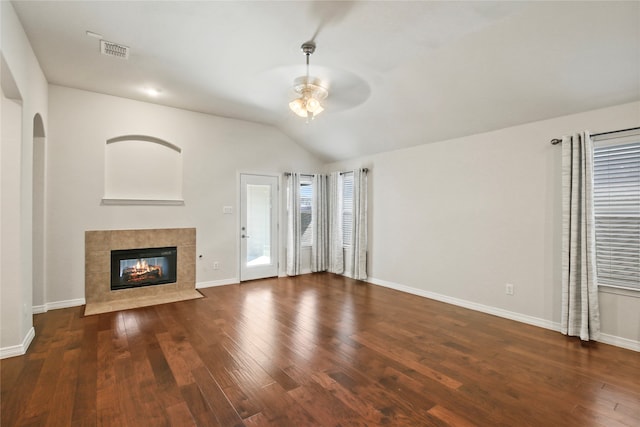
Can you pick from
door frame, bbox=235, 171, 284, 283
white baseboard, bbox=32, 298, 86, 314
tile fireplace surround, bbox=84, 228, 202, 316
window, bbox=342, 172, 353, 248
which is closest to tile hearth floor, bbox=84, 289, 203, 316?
tile fireplace surround, bbox=84, 228, 202, 316

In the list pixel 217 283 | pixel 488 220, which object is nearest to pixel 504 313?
pixel 488 220

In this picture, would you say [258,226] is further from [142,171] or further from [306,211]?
[142,171]

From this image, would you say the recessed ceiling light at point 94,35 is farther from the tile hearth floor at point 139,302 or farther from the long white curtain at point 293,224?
the long white curtain at point 293,224

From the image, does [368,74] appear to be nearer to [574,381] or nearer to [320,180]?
[320,180]

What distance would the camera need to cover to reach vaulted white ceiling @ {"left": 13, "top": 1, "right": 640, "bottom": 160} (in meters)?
2.59

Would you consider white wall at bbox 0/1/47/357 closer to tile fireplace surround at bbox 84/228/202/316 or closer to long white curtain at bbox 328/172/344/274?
tile fireplace surround at bbox 84/228/202/316

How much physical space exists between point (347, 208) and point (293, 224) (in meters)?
1.20

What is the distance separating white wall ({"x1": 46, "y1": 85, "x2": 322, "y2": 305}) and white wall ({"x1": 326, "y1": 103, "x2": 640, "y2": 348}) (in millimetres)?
2471

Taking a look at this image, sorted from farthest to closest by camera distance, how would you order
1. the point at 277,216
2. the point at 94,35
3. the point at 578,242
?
the point at 277,216, the point at 578,242, the point at 94,35

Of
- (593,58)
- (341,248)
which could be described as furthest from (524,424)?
(341,248)

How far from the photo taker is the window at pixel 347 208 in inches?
252

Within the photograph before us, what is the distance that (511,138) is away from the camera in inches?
156

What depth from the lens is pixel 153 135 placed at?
4965 mm

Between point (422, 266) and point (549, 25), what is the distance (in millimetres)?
3492
